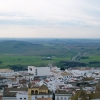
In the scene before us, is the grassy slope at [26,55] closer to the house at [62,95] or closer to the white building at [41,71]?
the white building at [41,71]

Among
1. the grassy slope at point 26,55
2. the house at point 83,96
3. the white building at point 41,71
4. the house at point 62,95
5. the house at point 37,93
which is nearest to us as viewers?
the house at point 83,96

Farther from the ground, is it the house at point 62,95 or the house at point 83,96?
the house at point 83,96

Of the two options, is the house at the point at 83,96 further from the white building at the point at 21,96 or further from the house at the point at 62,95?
the white building at the point at 21,96

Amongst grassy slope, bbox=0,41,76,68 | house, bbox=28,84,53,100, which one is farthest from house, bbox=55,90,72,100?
grassy slope, bbox=0,41,76,68

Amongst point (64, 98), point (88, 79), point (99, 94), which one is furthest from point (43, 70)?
point (99, 94)

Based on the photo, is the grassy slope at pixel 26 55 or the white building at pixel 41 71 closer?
the white building at pixel 41 71

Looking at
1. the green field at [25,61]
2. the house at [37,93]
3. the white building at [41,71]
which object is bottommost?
the green field at [25,61]

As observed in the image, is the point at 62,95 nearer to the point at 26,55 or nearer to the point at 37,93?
the point at 37,93

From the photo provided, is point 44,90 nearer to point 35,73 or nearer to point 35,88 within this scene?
point 35,88

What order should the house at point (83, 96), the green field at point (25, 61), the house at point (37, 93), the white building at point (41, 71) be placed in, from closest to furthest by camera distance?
the house at point (83, 96) < the house at point (37, 93) < the white building at point (41, 71) < the green field at point (25, 61)

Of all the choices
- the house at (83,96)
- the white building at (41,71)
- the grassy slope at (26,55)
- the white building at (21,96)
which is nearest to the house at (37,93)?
the white building at (21,96)

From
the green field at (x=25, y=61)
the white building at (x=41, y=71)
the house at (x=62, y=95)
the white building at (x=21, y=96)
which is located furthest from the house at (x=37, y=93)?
the green field at (x=25, y=61)


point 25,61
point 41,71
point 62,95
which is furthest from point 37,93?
point 25,61
